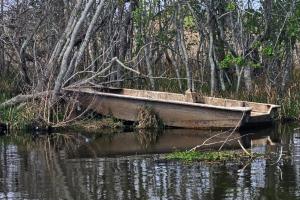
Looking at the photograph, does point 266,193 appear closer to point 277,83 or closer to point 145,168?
point 145,168

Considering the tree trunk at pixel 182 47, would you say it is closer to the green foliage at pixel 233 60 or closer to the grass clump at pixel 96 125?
the green foliage at pixel 233 60

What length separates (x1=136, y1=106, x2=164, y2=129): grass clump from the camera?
18938 millimetres

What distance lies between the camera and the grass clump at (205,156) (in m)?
12.4

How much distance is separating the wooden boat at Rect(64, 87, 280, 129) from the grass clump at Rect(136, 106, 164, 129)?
104 millimetres

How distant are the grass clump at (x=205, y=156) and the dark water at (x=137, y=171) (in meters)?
0.30

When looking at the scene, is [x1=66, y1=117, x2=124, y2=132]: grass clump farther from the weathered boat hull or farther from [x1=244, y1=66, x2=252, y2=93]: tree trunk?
[x1=244, y1=66, x2=252, y2=93]: tree trunk

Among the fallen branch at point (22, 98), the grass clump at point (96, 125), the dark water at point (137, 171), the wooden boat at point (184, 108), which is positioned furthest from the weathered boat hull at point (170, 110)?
the dark water at point (137, 171)

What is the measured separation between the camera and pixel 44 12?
23.2 meters

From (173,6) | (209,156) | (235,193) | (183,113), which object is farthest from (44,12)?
(235,193)

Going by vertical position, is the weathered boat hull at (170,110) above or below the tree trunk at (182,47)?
below

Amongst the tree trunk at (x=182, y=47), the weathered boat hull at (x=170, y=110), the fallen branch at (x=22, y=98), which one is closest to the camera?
the weathered boat hull at (x=170, y=110)

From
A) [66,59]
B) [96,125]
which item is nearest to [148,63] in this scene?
[66,59]

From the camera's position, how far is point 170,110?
18.8m

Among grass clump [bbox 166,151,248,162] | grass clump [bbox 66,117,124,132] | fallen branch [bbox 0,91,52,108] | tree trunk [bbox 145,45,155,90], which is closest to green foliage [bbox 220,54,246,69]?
tree trunk [bbox 145,45,155,90]
